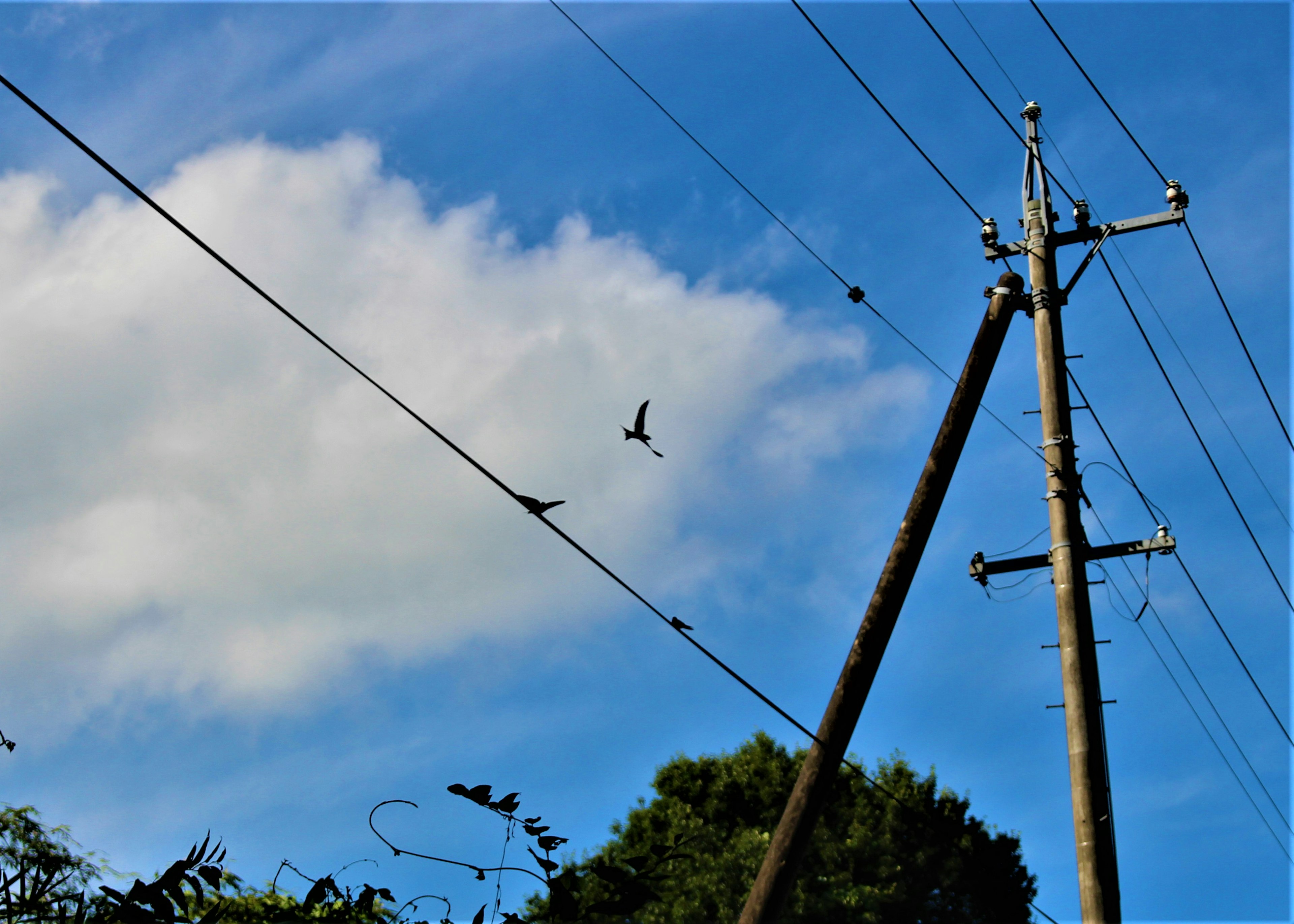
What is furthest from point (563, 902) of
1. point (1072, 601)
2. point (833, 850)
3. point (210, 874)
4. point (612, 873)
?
point (833, 850)

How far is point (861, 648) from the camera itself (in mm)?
7176

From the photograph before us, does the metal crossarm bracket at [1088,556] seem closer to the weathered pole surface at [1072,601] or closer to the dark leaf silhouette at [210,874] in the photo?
the weathered pole surface at [1072,601]

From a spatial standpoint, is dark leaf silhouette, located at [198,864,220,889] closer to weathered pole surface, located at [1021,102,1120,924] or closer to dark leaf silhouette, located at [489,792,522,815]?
dark leaf silhouette, located at [489,792,522,815]

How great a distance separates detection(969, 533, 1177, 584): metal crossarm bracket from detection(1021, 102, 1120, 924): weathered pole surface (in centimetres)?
25

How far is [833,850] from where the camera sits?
22984 mm

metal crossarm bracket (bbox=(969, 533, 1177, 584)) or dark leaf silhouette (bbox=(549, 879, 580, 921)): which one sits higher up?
metal crossarm bracket (bbox=(969, 533, 1177, 584))

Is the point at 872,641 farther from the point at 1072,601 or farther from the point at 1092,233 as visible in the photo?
the point at 1092,233

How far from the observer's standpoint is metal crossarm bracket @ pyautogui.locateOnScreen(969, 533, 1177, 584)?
9.52 metres

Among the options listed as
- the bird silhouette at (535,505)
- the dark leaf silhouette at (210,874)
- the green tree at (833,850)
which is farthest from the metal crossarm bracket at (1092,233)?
the green tree at (833,850)

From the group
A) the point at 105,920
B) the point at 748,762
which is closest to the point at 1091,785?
the point at 105,920

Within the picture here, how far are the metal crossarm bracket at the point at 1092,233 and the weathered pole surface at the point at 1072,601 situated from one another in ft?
0.33

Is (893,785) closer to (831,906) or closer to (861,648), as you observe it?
(831,906)

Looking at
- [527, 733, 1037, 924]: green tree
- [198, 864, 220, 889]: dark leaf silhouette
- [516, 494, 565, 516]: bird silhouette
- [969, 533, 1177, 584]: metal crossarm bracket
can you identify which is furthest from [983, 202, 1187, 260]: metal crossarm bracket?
[527, 733, 1037, 924]: green tree

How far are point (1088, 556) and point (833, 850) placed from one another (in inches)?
611
